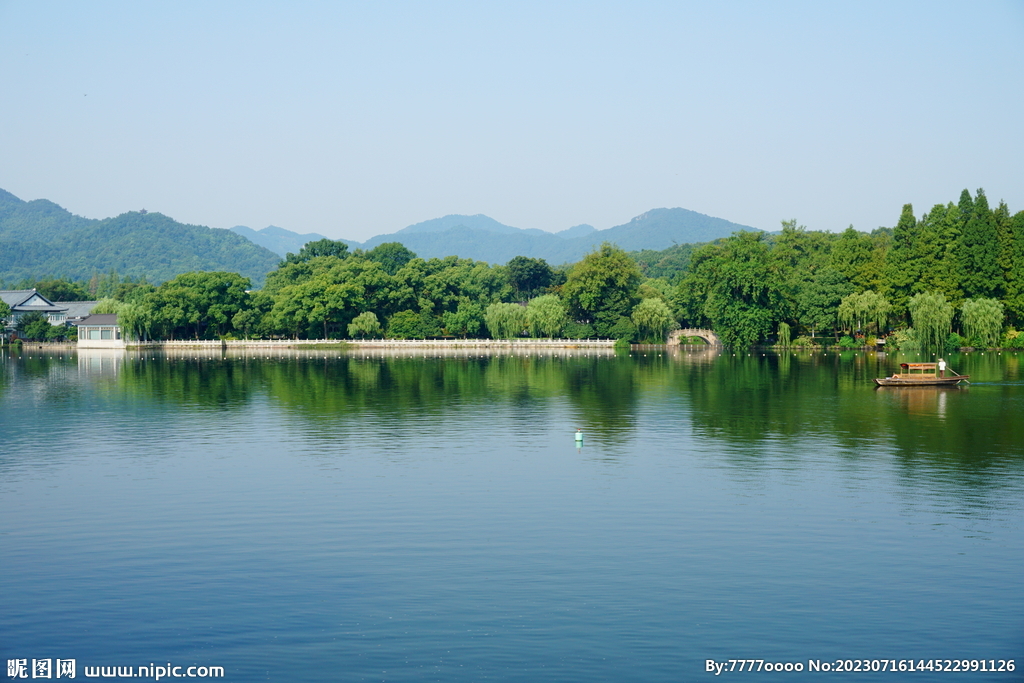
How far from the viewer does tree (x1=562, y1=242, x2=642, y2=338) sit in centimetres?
10269

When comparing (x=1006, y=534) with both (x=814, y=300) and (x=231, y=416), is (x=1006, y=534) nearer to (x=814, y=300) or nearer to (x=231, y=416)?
(x=231, y=416)

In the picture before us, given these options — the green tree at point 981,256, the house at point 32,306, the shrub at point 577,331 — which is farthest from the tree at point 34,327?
the green tree at point 981,256

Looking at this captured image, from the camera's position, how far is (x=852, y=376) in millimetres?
57500

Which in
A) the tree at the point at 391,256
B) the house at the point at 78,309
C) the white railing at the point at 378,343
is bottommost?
the white railing at the point at 378,343

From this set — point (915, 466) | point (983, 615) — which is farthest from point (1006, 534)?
point (915, 466)

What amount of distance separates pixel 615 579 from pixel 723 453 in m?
14.0

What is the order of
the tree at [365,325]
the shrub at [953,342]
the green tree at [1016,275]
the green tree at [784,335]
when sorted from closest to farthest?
the shrub at [953,342] < the green tree at [1016,275] < the green tree at [784,335] < the tree at [365,325]

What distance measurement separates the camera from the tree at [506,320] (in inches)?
4252

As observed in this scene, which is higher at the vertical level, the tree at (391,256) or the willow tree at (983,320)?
the tree at (391,256)

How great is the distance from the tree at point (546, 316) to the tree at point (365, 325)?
18314 mm

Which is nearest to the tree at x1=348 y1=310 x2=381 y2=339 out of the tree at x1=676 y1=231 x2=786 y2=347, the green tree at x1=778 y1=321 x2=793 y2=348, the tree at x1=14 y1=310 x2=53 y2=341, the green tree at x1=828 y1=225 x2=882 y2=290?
Result: the tree at x1=676 y1=231 x2=786 y2=347

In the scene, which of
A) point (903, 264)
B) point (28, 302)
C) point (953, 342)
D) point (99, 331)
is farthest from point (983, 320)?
point (28, 302)

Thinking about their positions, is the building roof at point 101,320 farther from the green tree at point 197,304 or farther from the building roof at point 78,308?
the building roof at point 78,308

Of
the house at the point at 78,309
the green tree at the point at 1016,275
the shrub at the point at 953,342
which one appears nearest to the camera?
the shrub at the point at 953,342
